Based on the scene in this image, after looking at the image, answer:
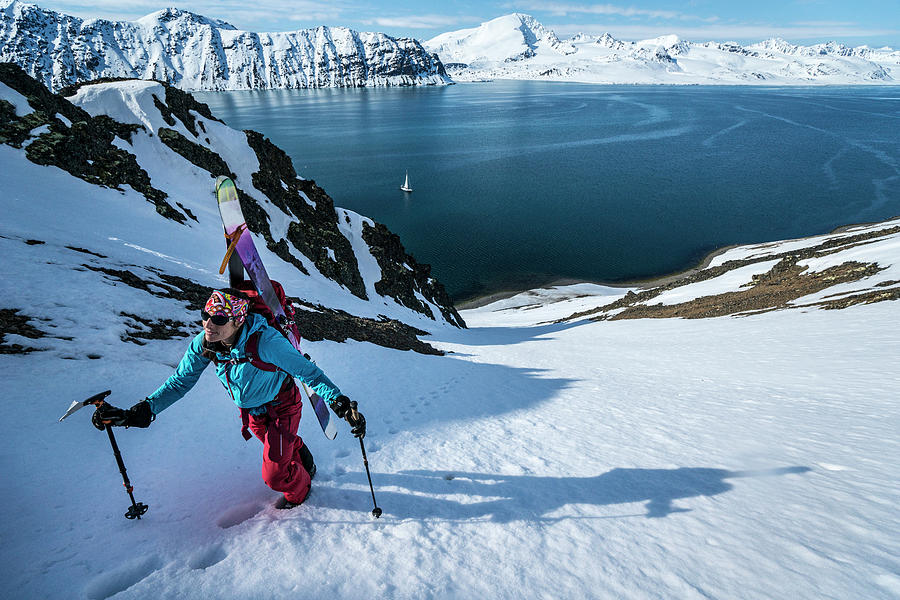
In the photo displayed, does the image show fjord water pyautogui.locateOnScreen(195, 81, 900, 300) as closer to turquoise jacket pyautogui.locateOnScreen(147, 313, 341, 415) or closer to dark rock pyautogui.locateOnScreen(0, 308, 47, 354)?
dark rock pyautogui.locateOnScreen(0, 308, 47, 354)

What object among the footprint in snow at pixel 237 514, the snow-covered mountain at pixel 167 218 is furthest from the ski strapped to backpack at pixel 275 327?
the snow-covered mountain at pixel 167 218

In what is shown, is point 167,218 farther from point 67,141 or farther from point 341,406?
point 341,406

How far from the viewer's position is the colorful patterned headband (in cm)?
414

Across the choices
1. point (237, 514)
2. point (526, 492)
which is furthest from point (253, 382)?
point (526, 492)

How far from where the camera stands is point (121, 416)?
432cm

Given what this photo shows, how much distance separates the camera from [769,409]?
29.3 ft

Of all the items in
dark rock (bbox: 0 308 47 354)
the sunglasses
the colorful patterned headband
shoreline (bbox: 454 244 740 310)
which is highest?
the colorful patterned headband

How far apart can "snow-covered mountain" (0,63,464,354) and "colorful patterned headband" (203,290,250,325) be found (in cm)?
479

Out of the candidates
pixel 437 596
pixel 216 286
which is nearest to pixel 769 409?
pixel 437 596

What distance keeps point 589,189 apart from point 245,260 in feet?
287

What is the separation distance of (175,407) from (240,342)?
3519 mm

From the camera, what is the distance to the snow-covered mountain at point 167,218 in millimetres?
11586

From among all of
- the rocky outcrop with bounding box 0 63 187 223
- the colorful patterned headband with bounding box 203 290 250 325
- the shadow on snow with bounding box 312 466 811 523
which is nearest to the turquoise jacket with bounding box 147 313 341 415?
the colorful patterned headband with bounding box 203 290 250 325

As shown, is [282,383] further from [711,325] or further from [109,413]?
[711,325]
